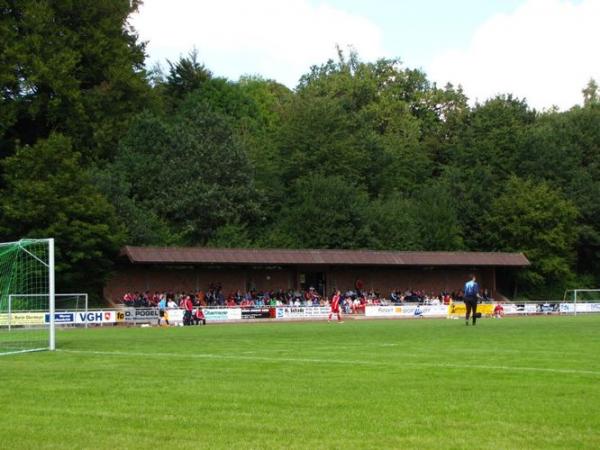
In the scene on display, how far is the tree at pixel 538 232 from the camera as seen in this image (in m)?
76.6

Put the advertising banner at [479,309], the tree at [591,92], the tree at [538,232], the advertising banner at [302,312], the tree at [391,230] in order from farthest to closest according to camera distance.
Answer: the tree at [591,92], the tree at [538,232], the tree at [391,230], the advertising banner at [479,309], the advertising banner at [302,312]

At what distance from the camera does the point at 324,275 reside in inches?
2618

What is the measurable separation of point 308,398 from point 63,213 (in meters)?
41.9

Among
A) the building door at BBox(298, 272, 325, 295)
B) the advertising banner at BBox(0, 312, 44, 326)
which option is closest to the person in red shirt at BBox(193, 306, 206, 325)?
the advertising banner at BBox(0, 312, 44, 326)

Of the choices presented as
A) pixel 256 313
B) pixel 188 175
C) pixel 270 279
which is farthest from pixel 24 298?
pixel 188 175

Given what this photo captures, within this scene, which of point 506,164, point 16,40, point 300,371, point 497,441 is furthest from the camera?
point 506,164

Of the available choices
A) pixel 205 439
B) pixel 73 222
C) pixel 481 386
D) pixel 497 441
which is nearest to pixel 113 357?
pixel 481 386

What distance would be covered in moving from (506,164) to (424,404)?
76.1 meters

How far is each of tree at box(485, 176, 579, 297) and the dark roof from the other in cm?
309

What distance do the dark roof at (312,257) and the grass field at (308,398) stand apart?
3454cm

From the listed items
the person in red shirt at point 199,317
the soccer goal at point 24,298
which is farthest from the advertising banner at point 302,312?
the soccer goal at point 24,298

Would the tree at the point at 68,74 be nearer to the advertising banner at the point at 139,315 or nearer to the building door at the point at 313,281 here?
the building door at the point at 313,281

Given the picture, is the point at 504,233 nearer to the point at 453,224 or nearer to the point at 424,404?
the point at 453,224

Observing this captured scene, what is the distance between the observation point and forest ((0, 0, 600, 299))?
56.3m
